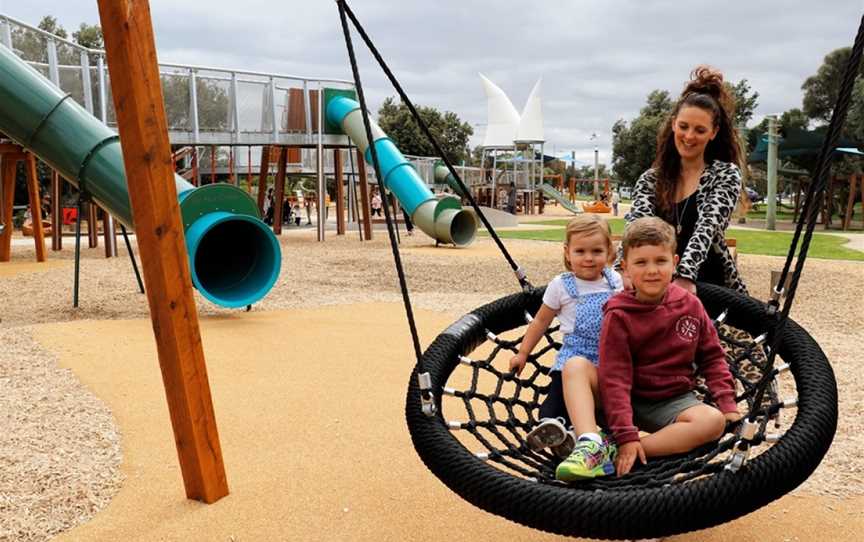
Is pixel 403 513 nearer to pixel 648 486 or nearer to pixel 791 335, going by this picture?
pixel 648 486

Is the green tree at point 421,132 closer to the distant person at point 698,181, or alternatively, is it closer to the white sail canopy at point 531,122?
the white sail canopy at point 531,122

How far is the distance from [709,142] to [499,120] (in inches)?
1596

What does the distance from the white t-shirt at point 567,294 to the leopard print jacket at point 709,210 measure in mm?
122

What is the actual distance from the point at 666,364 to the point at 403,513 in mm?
1211

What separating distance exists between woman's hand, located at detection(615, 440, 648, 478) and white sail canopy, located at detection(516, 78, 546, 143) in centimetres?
3785

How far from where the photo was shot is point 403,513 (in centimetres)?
308

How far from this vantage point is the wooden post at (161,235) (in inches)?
112

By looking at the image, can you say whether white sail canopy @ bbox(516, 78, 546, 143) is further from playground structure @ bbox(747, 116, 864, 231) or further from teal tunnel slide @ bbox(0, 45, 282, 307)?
teal tunnel slide @ bbox(0, 45, 282, 307)

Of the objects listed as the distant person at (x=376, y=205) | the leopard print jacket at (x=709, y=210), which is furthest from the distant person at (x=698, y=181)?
the distant person at (x=376, y=205)

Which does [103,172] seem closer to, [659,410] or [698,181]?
[698,181]

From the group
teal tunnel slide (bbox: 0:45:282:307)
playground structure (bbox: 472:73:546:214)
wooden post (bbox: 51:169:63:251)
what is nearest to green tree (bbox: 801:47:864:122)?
playground structure (bbox: 472:73:546:214)

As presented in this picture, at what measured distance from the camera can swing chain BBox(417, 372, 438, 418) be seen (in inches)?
101

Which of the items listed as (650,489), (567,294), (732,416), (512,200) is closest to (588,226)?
(567,294)

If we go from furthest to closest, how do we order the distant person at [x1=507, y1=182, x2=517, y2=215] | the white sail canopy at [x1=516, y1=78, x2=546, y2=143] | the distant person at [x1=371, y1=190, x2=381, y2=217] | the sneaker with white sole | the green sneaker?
the white sail canopy at [x1=516, y1=78, x2=546, y2=143], the distant person at [x1=507, y1=182, x2=517, y2=215], the distant person at [x1=371, y1=190, x2=381, y2=217], the sneaker with white sole, the green sneaker
